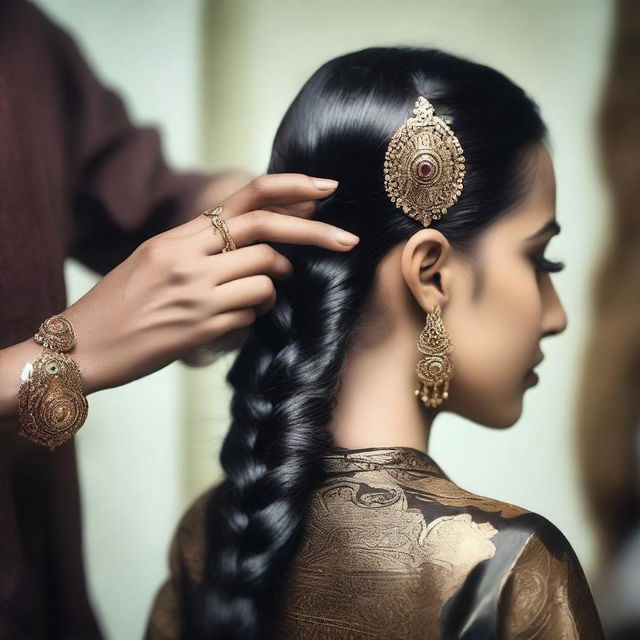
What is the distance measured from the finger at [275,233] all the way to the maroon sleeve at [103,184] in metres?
0.52

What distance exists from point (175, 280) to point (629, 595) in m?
1.25

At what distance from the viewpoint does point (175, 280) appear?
0.81m

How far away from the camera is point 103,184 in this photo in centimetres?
131

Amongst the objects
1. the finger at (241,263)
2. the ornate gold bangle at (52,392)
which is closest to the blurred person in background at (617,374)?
the finger at (241,263)

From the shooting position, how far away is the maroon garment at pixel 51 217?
3.21ft

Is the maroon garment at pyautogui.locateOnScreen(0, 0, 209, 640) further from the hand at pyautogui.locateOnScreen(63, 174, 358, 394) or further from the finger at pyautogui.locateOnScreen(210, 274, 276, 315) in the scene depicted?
the finger at pyautogui.locateOnScreen(210, 274, 276, 315)

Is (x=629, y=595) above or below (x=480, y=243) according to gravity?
below

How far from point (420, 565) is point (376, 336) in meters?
0.23

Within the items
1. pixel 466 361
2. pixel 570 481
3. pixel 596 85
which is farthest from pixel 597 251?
pixel 466 361

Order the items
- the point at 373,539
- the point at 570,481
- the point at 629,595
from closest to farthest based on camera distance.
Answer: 1. the point at 373,539
2. the point at 629,595
3. the point at 570,481

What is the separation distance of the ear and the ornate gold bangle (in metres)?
0.34

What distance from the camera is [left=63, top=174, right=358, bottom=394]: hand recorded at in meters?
0.81

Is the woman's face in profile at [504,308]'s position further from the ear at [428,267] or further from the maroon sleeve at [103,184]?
the maroon sleeve at [103,184]

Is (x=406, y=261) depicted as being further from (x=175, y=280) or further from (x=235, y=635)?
(x=235, y=635)
